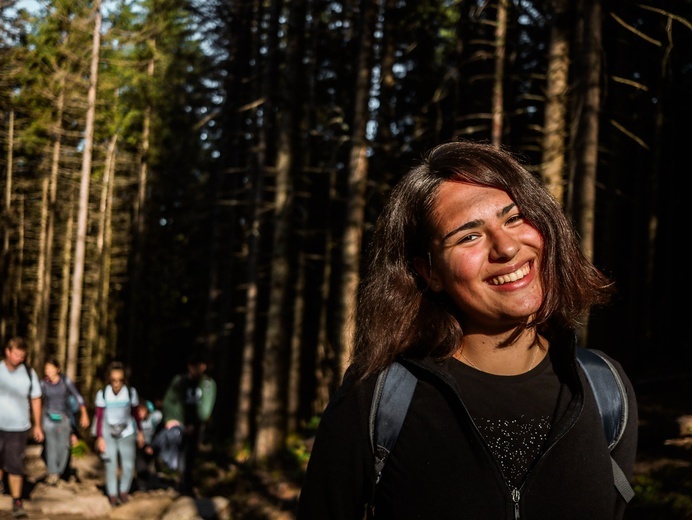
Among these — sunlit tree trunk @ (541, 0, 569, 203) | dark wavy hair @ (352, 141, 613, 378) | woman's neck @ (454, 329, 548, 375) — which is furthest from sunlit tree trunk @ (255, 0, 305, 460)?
woman's neck @ (454, 329, 548, 375)

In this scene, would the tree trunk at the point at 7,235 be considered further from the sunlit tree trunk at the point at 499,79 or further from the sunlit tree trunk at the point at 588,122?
the sunlit tree trunk at the point at 588,122

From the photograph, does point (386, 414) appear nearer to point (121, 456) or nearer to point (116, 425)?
point (116, 425)

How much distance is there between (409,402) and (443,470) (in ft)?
0.67

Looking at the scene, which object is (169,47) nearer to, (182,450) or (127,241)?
→ (127,241)

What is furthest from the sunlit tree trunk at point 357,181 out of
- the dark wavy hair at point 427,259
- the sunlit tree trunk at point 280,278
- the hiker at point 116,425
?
the dark wavy hair at point 427,259

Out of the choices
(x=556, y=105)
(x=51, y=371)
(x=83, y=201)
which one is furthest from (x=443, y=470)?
(x=83, y=201)

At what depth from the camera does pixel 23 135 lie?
27219 mm

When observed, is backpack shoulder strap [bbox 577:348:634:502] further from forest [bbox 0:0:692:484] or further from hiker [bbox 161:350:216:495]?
hiker [bbox 161:350:216:495]

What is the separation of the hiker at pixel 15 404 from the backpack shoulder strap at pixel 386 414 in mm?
9325

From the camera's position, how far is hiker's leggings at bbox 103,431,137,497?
1194 centimetres

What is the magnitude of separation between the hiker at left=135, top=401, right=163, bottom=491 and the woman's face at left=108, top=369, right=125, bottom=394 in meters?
1.29

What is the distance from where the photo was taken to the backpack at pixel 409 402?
6.69 ft

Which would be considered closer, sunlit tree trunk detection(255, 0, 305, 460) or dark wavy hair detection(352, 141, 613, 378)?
dark wavy hair detection(352, 141, 613, 378)

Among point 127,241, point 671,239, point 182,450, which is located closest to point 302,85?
point 671,239
